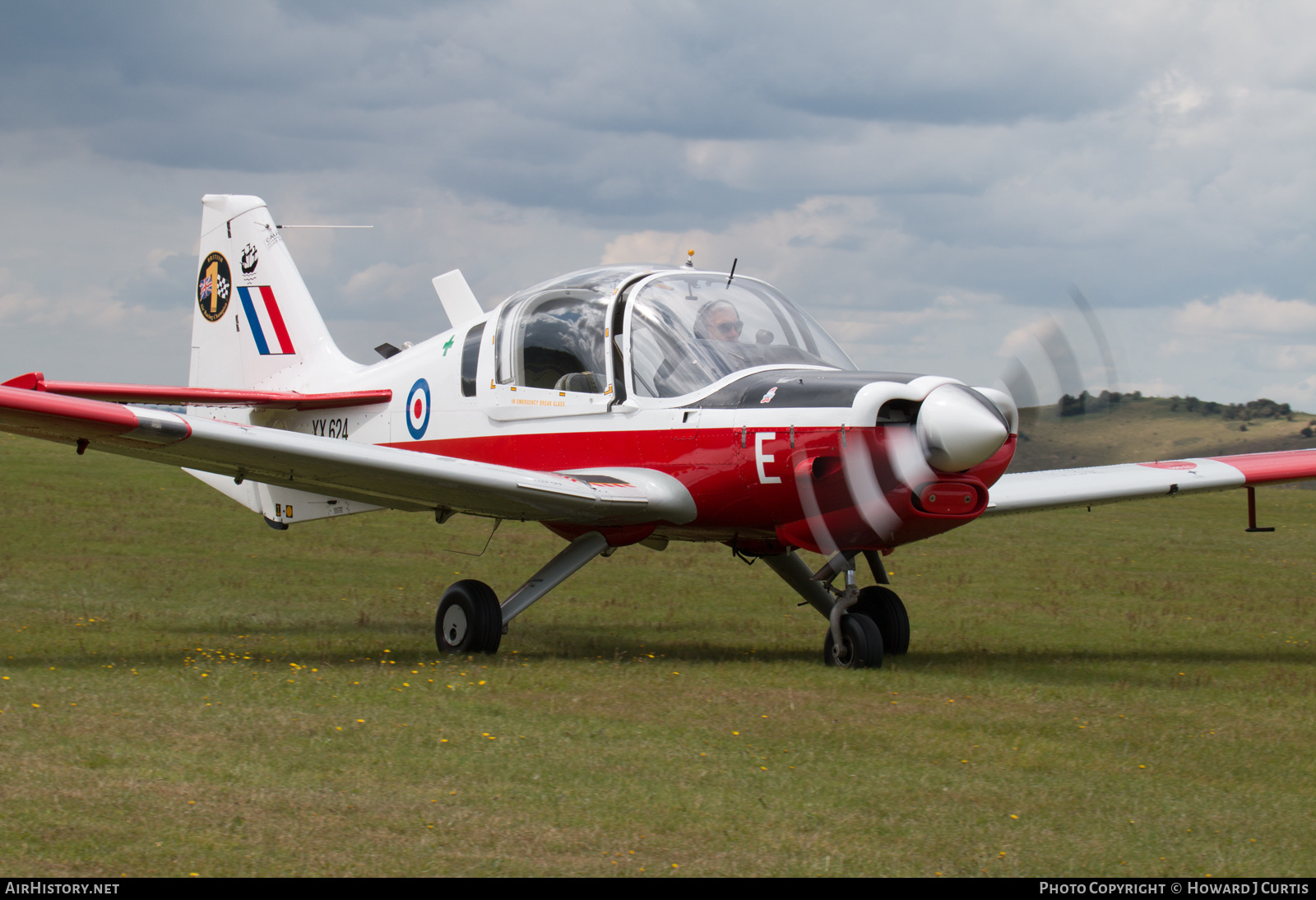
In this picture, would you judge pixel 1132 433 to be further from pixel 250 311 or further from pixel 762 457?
pixel 250 311

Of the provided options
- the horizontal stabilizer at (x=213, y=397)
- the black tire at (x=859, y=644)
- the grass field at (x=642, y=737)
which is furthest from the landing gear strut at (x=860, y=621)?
the horizontal stabilizer at (x=213, y=397)

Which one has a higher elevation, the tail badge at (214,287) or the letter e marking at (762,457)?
the tail badge at (214,287)

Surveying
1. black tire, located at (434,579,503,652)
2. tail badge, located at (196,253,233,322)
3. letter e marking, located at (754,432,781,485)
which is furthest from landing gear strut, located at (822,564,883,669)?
tail badge, located at (196,253,233,322)

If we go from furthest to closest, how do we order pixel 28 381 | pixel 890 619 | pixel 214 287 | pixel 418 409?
pixel 214 287, pixel 418 409, pixel 890 619, pixel 28 381

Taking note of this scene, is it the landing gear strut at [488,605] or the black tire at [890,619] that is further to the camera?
the black tire at [890,619]

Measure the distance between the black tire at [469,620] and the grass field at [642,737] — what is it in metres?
0.22

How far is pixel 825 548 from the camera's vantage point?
8.52 metres

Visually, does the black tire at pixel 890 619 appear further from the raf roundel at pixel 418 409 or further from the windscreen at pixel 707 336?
the raf roundel at pixel 418 409

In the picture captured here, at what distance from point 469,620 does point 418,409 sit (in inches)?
95.7

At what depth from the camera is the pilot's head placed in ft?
30.1

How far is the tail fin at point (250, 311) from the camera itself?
43.1ft

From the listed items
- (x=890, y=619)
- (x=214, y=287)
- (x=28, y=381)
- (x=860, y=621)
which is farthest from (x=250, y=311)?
(x=860, y=621)

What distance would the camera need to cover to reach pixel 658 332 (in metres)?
9.21

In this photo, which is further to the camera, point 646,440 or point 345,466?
point 646,440
